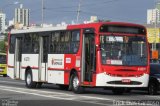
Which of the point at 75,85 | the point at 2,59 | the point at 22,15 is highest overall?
the point at 22,15

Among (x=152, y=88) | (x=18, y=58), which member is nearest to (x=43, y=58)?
(x=18, y=58)

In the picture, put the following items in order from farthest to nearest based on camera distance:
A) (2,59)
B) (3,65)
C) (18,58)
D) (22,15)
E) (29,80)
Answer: (22,15) < (2,59) < (3,65) < (18,58) < (29,80)

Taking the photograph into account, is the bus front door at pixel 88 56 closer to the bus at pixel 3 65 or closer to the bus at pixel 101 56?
the bus at pixel 101 56

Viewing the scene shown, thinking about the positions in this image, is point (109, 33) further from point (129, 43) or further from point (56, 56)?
point (56, 56)

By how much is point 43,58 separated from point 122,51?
238 inches

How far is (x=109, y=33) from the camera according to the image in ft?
78.9

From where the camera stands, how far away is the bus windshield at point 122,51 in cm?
2383

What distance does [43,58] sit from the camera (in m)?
28.7

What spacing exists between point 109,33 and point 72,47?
2372mm

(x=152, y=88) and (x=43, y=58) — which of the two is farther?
A: (x=43, y=58)

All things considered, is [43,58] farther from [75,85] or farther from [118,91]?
[118,91]

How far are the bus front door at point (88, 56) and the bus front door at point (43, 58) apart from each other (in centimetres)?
411

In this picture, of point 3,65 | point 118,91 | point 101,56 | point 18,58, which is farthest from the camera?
point 3,65

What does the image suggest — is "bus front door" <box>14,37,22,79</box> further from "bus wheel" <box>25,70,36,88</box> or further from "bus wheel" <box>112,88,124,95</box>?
"bus wheel" <box>112,88,124,95</box>
